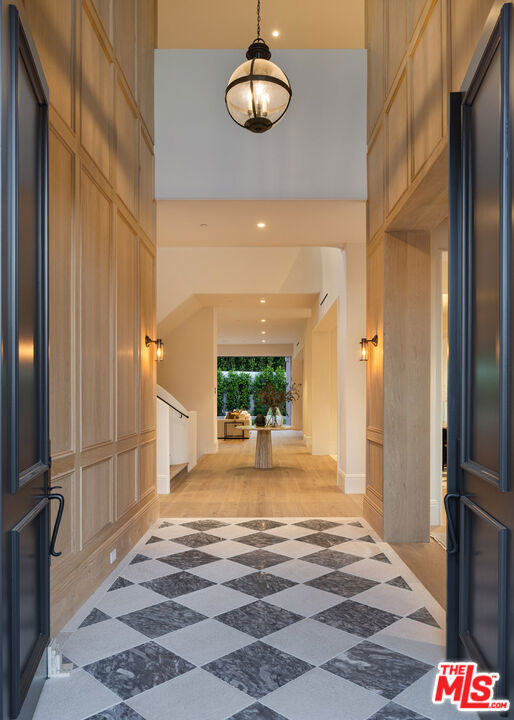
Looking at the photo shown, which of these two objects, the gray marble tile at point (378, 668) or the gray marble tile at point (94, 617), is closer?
the gray marble tile at point (378, 668)

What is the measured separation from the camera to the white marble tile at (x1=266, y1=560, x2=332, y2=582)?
3.81 metres

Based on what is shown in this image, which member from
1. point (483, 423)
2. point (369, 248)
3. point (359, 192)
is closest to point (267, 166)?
point (359, 192)

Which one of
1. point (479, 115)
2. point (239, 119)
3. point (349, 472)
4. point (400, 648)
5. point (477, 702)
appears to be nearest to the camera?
point (477, 702)

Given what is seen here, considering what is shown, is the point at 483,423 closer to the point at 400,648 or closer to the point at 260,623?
the point at 400,648

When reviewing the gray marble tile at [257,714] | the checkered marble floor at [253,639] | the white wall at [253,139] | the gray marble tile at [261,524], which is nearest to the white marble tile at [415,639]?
the checkered marble floor at [253,639]

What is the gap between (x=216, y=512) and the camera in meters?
5.86

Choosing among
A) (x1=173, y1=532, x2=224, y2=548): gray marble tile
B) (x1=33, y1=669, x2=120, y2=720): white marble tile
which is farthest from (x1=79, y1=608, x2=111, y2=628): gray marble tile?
(x1=173, y1=532, x2=224, y2=548): gray marble tile

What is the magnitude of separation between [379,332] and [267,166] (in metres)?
2.03

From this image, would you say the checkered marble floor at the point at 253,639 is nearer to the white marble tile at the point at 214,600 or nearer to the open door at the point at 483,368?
the white marble tile at the point at 214,600

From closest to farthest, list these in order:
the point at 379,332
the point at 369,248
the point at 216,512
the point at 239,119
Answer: the point at 239,119 < the point at 379,332 < the point at 369,248 < the point at 216,512

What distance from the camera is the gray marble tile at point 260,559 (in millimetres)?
4094

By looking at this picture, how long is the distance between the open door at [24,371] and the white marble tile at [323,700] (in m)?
0.99

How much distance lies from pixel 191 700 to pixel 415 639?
1.23 meters

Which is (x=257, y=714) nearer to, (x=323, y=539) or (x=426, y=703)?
(x=426, y=703)
